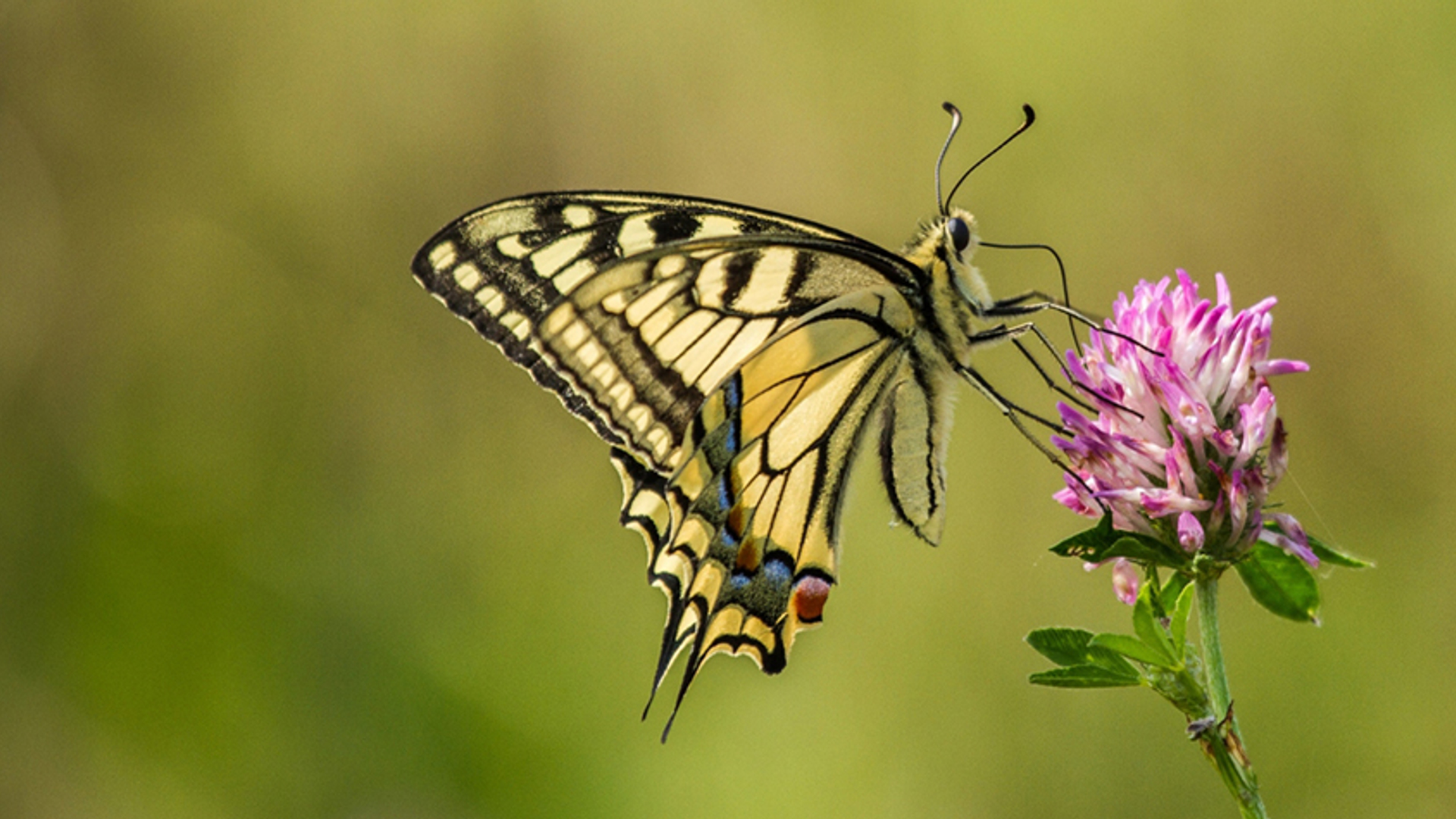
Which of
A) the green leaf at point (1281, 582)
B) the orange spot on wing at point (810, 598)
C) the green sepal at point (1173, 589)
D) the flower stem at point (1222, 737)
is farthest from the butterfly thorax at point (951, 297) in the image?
the flower stem at point (1222, 737)

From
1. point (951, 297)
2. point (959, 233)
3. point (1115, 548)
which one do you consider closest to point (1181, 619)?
point (1115, 548)

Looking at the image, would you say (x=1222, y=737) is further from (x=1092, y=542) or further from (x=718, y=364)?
(x=718, y=364)

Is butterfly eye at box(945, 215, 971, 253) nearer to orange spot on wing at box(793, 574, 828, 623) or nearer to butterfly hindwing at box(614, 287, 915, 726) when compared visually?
butterfly hindwing at box(614, 287, 915, 726)

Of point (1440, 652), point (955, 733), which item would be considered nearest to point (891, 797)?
point (955, 733)

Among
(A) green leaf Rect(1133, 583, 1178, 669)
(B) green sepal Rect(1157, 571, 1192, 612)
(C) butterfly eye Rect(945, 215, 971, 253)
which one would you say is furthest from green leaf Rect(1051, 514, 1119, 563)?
(C) butterfly eye Rect(945, 215, 971, 253)

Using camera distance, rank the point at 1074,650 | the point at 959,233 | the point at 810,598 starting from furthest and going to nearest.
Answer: the point at 959,233, the point at 810,598, the point at 1074,650

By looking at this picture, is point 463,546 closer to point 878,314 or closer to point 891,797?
point 891,797
